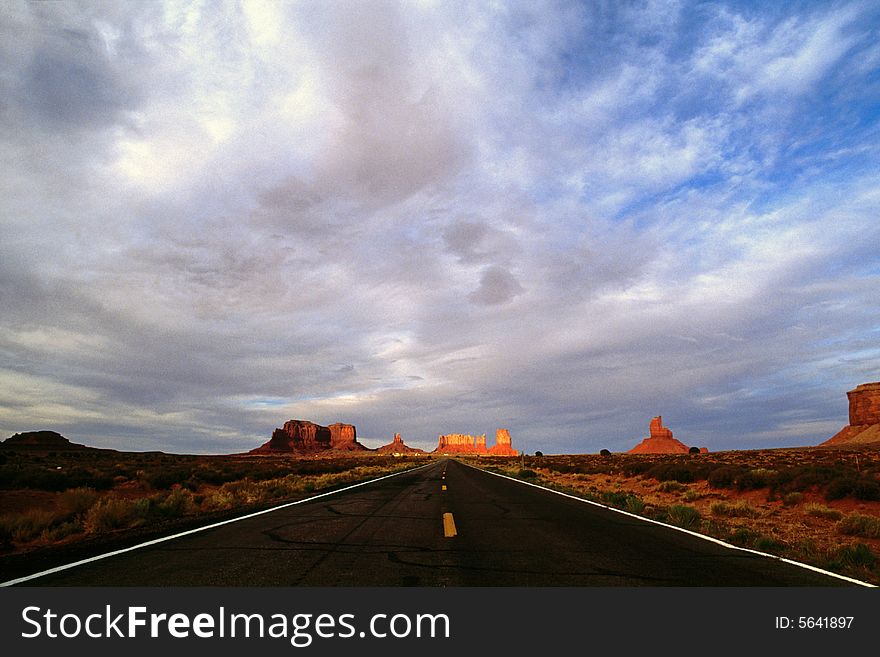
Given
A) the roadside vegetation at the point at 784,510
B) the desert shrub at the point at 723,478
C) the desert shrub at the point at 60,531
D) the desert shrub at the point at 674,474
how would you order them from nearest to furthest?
the roadside vegetation at the point at 784,510, the desert shrub at the point at 60,531, the desert shrub at the point at 723,478, the desert shrub at the point at 674,474

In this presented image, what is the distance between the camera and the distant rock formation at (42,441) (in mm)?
110312

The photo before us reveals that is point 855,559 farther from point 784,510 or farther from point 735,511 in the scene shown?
→ point 784,510

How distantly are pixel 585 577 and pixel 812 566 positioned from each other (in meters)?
3.63

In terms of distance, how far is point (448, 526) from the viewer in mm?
10078

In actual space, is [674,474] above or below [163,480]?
below

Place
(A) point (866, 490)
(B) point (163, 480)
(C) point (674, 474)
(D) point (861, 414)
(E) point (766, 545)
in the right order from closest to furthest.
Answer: (E) point (766, 545) < (A) point (866, 490) < (C) point (674, 474) < (B) point (163, 480) < (D) point (861, 414)

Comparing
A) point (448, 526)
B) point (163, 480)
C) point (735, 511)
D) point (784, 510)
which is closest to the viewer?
point (448, 526)

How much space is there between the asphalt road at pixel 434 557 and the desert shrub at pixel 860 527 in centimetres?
503

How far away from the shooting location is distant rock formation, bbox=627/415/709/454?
159 m

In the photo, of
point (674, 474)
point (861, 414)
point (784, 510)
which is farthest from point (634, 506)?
point (861, 414)

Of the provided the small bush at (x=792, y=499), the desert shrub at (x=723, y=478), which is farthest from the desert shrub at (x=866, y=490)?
the desert shrub at (x=723, y=478)

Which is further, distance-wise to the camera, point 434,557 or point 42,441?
point 42,441

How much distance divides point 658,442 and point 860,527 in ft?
555

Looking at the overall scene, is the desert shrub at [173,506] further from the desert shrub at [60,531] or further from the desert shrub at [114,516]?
the desert shrub at [60,531]
